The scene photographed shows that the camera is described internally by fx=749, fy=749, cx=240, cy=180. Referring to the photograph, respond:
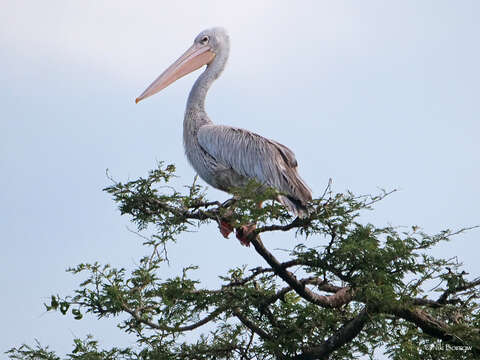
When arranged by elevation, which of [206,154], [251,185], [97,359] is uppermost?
[206,154]

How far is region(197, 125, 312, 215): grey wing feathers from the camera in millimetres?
7703

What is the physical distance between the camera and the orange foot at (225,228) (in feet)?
20.2

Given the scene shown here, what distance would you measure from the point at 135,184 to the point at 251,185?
3.88 ft

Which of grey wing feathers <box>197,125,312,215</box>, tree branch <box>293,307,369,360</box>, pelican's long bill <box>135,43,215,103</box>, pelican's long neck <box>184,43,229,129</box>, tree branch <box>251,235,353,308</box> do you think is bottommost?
tree branch <box>293,307,369,360</box>

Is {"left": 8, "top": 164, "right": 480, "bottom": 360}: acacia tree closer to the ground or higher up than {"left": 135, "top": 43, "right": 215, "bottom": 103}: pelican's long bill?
closer to the ground

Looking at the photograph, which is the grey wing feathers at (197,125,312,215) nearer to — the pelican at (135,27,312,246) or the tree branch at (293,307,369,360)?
the pelican at (135,27,312,246)

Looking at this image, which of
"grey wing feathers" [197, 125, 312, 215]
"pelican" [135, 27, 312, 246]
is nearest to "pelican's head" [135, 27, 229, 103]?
"pelican" [135, 27, 312, 246]

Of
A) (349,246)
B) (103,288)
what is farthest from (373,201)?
(103,288)

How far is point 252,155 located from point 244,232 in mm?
1847

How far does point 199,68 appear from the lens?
30.6 ft

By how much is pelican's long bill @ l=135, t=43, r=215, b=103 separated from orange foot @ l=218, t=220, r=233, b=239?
10.5 feet

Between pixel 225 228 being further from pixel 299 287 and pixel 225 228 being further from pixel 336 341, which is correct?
pixel 336 341

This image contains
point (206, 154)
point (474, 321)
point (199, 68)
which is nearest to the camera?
point (474, 321)

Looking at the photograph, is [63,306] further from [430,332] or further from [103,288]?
→ [430,332]
